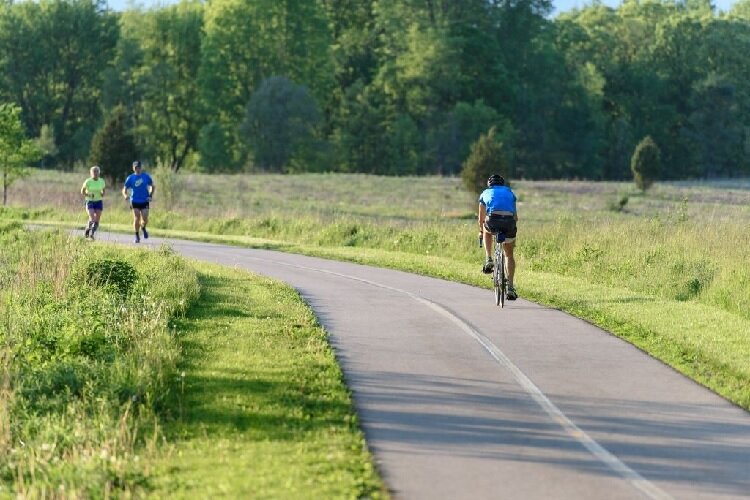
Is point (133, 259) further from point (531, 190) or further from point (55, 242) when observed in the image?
point (531, 190)

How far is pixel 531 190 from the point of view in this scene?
7650 cm

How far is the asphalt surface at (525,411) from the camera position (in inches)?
381

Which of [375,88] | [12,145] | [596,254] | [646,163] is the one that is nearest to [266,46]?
[375,88]

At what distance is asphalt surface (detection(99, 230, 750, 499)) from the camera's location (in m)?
9.68

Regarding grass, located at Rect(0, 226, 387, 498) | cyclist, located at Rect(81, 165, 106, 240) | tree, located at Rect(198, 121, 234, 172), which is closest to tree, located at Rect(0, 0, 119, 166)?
tree, located at Rect(198, 121, 234, 172)

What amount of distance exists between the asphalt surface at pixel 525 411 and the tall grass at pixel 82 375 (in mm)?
1901

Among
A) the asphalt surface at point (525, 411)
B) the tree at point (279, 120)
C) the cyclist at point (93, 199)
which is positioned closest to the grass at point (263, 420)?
the asphalt surface at point (525, 411)

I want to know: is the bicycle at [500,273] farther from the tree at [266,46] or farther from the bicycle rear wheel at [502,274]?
the tree at [266,46]

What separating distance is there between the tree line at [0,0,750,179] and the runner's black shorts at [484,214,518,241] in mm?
80899

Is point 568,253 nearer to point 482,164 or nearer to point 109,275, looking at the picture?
point 109,275

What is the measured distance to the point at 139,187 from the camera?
3409cm

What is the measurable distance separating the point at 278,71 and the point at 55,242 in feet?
264

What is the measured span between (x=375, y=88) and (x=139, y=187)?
75.4 meters

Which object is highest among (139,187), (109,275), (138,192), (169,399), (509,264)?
(139,187)
